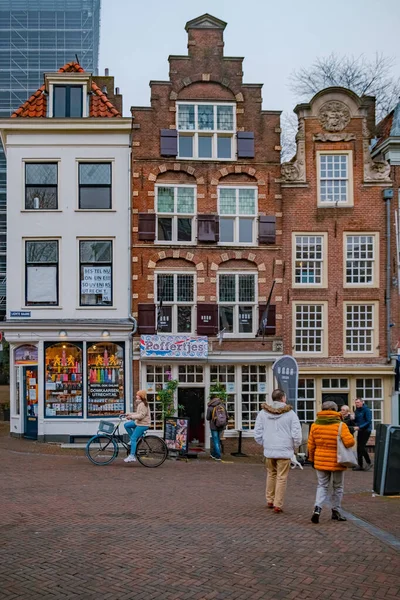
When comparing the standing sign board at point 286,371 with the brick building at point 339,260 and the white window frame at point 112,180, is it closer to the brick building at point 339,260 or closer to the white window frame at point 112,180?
the brick building at point 339,260

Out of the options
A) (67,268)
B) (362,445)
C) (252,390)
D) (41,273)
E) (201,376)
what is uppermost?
(67,268)

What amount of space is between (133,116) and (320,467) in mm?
17469

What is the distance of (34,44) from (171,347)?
51.1 m

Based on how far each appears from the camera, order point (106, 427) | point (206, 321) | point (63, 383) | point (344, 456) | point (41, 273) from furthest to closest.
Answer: point (206, 321) < point (41, 273) < point (63, 383) < point (106, 427) < point (344, 456)

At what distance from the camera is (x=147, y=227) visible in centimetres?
2480

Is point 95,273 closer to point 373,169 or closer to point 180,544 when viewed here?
point 373,169

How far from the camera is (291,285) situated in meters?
25.4

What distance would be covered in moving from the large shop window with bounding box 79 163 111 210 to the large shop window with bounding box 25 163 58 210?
942 mm

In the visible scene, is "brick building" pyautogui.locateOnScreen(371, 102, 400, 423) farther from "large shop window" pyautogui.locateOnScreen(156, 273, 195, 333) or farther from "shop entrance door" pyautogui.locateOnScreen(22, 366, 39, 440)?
"shop entrance door" pyautogui.locateOnScreen(22, 366, 39, 440)

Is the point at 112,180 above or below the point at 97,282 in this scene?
above

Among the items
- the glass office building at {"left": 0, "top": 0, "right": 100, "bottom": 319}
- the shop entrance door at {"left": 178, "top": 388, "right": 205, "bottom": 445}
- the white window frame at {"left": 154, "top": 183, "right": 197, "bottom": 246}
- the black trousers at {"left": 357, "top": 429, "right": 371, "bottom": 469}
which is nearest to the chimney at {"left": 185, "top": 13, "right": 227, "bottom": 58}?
the white window frame at {"left": 154, "top": 183, "right": 197, "bottom": 246}

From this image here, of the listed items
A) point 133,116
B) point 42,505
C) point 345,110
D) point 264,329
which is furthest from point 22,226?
point 42,505

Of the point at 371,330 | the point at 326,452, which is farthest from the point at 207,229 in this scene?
the point at 326,452

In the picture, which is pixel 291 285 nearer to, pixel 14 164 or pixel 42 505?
pixel 14 164
